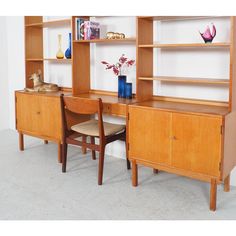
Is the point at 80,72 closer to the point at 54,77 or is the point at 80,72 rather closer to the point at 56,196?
the point at 54,77

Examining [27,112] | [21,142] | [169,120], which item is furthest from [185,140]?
[21,142]

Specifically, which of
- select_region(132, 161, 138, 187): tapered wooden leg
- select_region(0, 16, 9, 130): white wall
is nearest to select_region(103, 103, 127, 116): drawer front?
select_region(132, 161, 138, 187): tapered wooden leg

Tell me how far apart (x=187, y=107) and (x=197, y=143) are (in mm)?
362

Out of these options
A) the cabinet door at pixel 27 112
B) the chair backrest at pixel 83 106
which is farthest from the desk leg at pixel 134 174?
the cabinet door at pixel 27 112

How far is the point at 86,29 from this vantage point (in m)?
3.71

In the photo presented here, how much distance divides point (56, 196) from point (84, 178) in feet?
1.50

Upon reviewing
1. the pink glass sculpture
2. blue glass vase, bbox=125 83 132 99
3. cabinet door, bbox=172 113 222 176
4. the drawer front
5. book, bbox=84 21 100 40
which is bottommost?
cabinet door, bbox=172 113 222 176

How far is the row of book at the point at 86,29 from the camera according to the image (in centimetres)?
371

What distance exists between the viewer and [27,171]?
355 cm

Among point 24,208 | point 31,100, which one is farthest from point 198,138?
point 31,100

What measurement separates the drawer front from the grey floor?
1.95 feet

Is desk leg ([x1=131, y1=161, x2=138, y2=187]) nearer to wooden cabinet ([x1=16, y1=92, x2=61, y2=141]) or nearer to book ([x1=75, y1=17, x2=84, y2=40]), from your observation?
wooden cabinet ([x1=16, y1=92, x2=61, y2=141])

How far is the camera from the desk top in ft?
8.75
